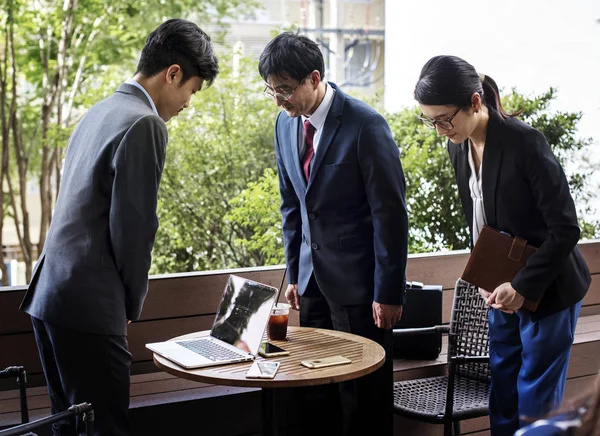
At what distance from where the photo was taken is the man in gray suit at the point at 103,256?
2049 millimetres

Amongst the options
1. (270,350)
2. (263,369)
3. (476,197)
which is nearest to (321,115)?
(476,197)

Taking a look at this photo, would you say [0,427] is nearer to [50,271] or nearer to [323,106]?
[50,271]

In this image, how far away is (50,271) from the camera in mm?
2117

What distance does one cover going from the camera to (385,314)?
2613 millimetres

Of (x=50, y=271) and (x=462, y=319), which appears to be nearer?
(x=50, y=271)

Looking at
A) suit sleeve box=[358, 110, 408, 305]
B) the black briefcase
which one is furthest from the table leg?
the black briefcase

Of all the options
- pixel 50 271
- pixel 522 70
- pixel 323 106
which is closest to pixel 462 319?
pixel 323 106

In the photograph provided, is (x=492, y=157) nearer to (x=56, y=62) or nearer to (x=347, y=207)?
(x=347, y=207)

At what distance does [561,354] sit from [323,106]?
3.61ft

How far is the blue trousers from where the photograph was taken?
2.40 metres

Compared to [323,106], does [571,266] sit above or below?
below

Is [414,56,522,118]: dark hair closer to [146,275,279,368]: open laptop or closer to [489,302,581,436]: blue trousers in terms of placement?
[489,302,581,436]: blue trousers

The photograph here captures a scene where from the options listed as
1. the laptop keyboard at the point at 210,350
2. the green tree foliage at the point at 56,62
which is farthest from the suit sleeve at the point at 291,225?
the green tree foliage at the point at 56,62

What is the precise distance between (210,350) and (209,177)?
2990 mm
